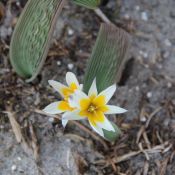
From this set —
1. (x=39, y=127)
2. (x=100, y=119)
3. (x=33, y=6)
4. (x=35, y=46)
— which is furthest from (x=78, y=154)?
(x=33, y=6)

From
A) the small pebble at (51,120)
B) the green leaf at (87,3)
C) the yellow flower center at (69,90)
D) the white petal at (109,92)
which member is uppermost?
the green leaf at (87,3)

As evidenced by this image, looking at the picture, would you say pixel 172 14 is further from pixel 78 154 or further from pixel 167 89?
pixel 78 154

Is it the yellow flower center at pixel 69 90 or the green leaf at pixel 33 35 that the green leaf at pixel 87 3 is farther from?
the yellow flower center at pixel 69 90

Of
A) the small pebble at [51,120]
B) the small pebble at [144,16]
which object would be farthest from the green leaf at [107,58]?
the small pebble at [144,16]

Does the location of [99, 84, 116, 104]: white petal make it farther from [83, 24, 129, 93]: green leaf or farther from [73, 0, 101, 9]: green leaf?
[73, 0, 101, 9]: green leaf

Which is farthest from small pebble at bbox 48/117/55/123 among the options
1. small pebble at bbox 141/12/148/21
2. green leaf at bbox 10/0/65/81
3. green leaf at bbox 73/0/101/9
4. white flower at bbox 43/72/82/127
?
small pebble at bbox 141/12/148/21

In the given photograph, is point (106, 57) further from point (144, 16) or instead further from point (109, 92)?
point (144, 16)
